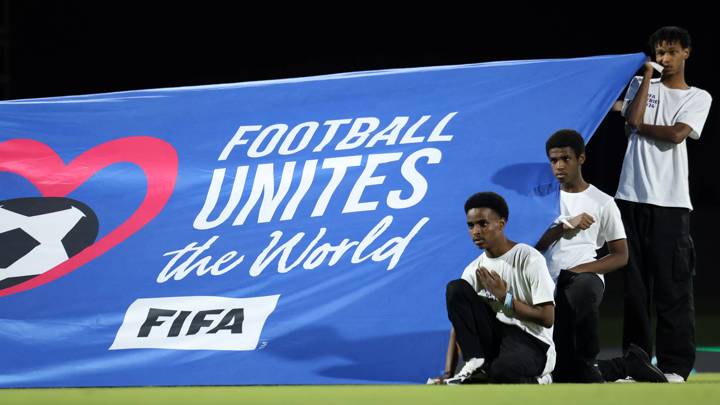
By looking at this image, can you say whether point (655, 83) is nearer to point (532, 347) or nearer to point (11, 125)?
point (532, 347)

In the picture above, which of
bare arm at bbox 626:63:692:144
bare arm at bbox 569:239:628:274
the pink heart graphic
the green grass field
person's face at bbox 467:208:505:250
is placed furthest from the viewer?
the pink heart graphic

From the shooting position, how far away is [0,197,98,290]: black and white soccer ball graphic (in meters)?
4.54

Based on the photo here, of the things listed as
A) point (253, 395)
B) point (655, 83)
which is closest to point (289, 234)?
point (253, 395)

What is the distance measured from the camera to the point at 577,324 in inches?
161

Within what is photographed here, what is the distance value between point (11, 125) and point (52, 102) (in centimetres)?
21

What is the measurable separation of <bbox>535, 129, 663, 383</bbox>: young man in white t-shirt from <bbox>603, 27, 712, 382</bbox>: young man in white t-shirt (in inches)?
8.8

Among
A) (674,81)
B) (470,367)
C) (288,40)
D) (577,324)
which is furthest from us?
(288,40)

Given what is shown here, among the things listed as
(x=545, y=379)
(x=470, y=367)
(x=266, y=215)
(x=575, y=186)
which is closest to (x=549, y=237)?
(x=575, y=186)

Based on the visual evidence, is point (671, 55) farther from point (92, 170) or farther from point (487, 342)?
point (92, 170)

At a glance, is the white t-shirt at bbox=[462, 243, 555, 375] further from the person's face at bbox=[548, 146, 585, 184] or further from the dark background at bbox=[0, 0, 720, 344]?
the dark background at bbox=[0, 0, 720, 344]

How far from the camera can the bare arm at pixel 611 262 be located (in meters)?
4.11

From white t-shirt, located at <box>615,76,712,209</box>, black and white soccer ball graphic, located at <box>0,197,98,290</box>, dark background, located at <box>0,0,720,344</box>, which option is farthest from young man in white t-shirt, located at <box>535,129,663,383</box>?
dark background, located at <box>0,0,720,344</box>

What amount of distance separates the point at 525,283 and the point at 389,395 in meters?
0.67

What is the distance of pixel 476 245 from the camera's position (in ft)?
13.8
